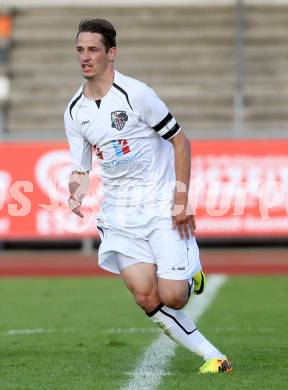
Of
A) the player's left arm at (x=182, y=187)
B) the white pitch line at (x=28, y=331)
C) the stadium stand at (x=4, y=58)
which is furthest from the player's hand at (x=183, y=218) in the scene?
the stadium stand at (x=4, y=58)

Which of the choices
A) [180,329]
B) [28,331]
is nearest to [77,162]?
[180,329]

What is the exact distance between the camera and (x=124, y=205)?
6754 millimetres

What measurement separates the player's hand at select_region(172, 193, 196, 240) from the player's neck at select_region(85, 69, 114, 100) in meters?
0.78

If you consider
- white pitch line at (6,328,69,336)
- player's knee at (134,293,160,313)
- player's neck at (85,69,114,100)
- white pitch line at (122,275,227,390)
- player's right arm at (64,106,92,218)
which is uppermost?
player's neck at (85,69,114,100)

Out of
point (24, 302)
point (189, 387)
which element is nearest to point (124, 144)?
point (189, 387)

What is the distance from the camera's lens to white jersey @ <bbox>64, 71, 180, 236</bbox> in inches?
260

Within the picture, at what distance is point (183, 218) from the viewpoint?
6.59 metres

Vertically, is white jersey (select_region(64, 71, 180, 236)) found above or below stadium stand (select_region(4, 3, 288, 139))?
above

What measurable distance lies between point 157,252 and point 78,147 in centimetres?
84

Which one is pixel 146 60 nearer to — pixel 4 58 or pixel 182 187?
pixel 4 58

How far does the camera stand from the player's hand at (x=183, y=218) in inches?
258

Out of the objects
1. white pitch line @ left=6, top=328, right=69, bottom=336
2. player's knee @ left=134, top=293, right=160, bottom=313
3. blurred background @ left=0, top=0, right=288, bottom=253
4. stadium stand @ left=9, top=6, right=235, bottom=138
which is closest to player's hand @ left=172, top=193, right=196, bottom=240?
player's knee @ left=134, top=293, right=160, bottom=313

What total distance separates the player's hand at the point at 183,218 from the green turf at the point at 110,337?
2.85 ft

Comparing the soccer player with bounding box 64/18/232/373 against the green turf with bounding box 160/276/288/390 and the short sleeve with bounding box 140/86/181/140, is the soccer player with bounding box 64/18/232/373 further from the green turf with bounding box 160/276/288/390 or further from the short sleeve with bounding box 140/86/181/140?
the green turf with bounding box 160/276/288/390
